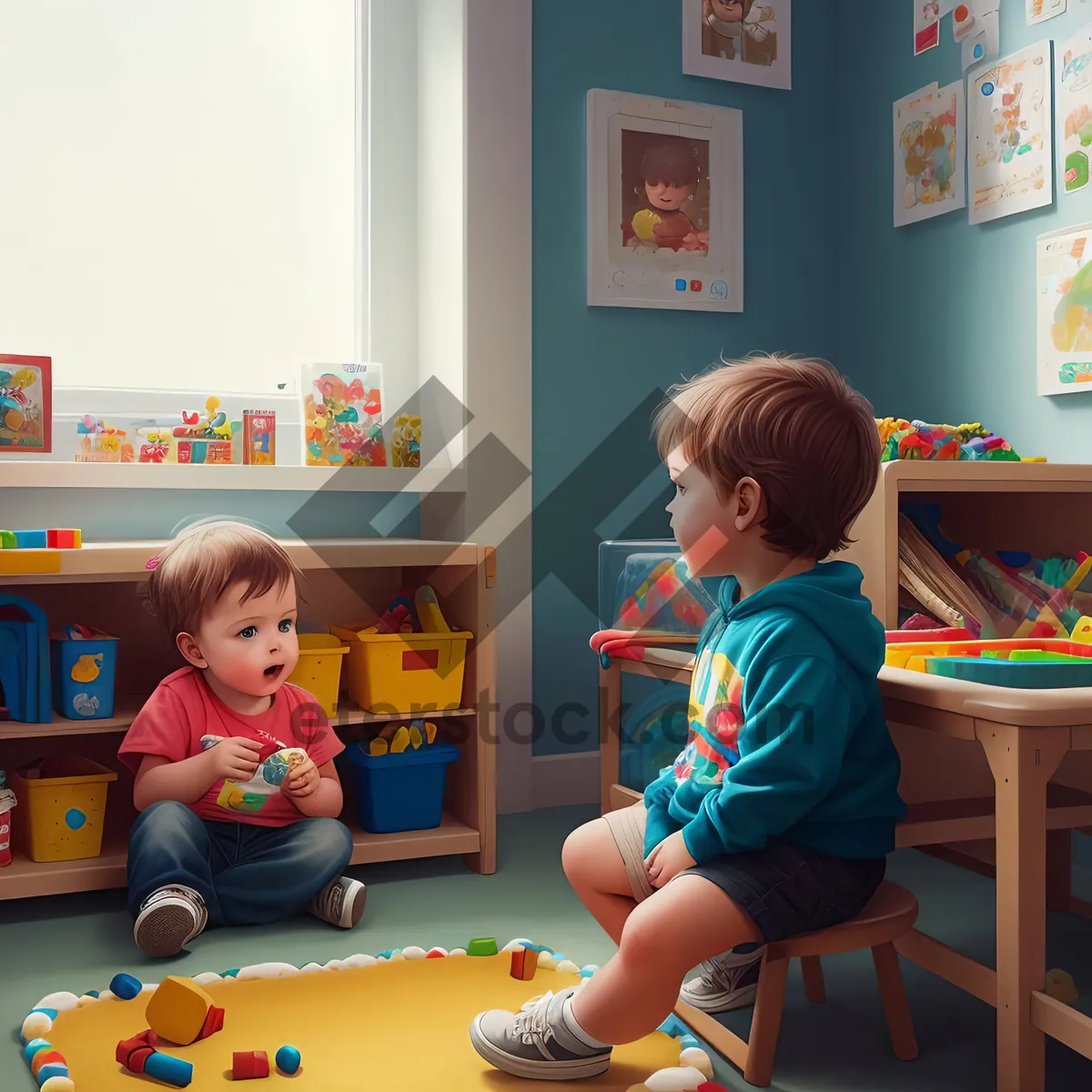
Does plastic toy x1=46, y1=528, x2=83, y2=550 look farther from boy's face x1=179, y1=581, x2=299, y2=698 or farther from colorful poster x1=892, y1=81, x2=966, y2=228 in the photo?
colorful poster x1=892, y1=81, x2=966, y2=228

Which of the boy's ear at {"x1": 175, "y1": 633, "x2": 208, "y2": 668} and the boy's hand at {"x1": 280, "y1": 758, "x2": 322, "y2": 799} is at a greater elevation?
the boy's ear at {"x1": 175, "y1": 633, "x2": 208, "y2": 668}

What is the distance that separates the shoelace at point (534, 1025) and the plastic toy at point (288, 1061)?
254 mm

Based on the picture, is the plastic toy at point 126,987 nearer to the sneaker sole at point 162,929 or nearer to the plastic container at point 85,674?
the sneaker sole at point 162,929

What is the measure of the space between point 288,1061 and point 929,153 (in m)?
2.16

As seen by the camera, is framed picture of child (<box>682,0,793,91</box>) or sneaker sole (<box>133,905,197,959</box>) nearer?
sneaker sole (<box>133,905,197,959</box>)

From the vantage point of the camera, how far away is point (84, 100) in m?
2.40

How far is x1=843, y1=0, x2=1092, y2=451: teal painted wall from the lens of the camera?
2160 millimetres

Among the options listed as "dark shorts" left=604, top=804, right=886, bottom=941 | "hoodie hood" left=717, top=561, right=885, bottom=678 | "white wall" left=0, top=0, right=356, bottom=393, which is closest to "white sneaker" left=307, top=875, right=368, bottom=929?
"dark shorts" left=604, top=804, right=886, bottom=941

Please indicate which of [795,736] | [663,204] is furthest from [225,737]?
[663,204]

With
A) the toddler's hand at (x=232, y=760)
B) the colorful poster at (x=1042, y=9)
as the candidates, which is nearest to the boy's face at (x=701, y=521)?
the toddler's hand at (x=232, y=760)

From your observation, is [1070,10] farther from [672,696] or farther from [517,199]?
[672,696]

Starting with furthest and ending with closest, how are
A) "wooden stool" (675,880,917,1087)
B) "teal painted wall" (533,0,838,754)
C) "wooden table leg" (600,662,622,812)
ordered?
1. "teal painted wall" (533,0,838,754)
2. "wooden table leg" (600,662,622,812)
3. "wooden stool" (675,880,917,1087)

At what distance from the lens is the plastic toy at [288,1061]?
1.28 m

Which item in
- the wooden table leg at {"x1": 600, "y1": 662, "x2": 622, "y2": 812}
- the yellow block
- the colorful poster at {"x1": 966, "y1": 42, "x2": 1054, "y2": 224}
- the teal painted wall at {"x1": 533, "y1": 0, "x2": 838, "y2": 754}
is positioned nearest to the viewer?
the yellow block
